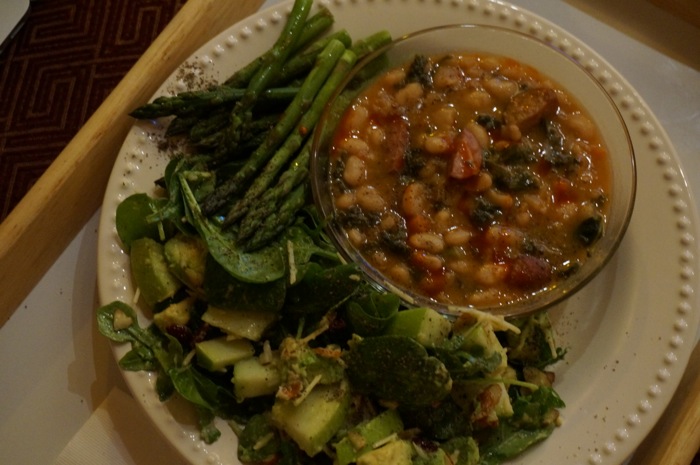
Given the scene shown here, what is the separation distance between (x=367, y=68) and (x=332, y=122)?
26cm

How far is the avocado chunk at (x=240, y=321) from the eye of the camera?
221cm

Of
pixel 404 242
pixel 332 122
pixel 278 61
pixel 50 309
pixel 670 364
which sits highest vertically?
pixel 278 61

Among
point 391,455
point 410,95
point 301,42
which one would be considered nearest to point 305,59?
point 301,42

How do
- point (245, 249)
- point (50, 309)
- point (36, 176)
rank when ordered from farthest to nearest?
point (36, 176) < point (50, 309) < point (245, 249)

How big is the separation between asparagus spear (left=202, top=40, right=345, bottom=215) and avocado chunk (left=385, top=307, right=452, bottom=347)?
730 mm

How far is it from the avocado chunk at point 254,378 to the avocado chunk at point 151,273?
342mm

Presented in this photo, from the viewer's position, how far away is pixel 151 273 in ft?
7.41

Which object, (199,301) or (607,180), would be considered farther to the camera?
(607,180)

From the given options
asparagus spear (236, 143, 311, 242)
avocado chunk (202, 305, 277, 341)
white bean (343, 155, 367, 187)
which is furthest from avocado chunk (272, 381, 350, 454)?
white bean (343, 155, 367, 187)

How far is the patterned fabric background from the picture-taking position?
2.85 metres

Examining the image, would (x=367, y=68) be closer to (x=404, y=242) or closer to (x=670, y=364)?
(x=404, y=242)

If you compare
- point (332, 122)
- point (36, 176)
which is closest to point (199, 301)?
point (332, 122)

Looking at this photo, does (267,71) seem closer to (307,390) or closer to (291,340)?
(291,340)

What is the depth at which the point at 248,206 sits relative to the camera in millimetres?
2389
